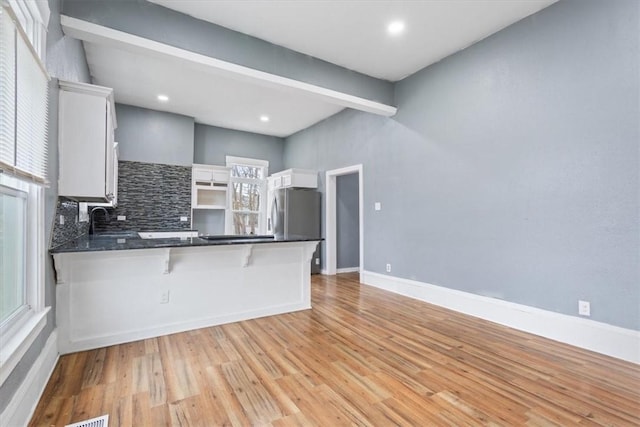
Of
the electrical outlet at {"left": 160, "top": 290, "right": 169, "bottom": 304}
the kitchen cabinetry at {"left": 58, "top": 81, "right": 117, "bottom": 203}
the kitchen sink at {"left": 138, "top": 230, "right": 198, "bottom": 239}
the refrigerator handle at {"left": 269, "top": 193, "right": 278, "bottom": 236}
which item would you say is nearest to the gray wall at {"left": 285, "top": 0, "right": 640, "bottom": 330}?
the refrigerator handle at {"left": 269, "top": 193, "right": 278, "bottom": 236}

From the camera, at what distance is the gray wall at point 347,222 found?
6.17m

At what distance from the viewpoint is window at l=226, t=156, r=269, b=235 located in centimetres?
658

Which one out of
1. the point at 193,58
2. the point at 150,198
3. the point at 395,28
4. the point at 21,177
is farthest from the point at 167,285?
the point at 395,28

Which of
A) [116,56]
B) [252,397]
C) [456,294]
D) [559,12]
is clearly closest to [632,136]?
[559,12]

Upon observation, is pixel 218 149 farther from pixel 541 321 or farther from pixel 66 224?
pixel 541 321

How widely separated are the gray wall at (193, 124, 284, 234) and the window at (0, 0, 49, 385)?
4.54 metres

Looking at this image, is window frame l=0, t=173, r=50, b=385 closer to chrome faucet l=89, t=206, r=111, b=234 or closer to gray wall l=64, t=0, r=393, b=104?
gray wall l=64, t=0, r=393, b=104

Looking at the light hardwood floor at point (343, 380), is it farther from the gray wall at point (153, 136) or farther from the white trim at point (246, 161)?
the white trim at point (246, 161)

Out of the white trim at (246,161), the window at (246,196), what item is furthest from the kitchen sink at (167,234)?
the white trim at (246,161)

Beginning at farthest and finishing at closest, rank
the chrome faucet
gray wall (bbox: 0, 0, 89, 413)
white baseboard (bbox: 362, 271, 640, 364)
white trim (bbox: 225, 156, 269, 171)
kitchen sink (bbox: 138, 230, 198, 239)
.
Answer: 1. white trim (bbox: 225, 156, 269, 171)
2. kitchen sink (bbox: 138, 230, 198, 239)
3. the chrome faucet
4. white baseboard (bbox: 362, 271, 640, 364)
5. gray wall (bbox: 0, 0, 89, 413)

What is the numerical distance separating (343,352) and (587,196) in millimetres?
2513

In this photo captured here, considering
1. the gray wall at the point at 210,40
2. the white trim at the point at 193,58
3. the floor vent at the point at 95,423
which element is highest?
the gray wall at the point at 210,40

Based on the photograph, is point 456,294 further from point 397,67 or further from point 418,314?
point 397,67

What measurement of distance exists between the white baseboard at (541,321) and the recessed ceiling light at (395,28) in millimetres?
3060
